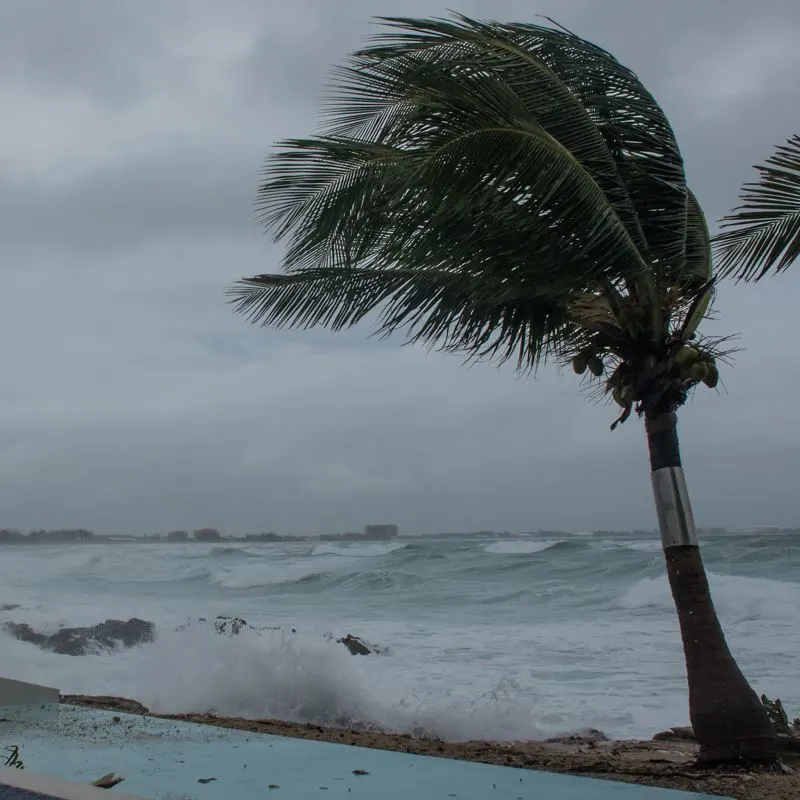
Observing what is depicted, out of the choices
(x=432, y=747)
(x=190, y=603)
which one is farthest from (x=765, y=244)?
(x=190, y=603)

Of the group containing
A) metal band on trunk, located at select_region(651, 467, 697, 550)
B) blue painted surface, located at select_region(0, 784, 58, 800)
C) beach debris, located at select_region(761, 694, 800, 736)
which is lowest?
beach debris, located at select_region(761, 694, 800, 736)

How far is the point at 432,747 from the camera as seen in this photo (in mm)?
6973

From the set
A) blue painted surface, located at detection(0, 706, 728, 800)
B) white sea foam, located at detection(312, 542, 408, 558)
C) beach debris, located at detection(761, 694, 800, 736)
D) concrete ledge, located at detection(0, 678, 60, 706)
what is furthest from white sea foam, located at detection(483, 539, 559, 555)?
blue painted surface, located at detection(0, 706, 728, 800)

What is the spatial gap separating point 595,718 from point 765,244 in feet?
Answer: 24.1

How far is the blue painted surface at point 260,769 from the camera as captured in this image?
16.3ft

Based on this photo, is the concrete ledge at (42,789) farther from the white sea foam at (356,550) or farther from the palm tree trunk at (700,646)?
the white sea foam at (356,550)

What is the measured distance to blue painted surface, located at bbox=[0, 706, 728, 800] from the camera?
497cm

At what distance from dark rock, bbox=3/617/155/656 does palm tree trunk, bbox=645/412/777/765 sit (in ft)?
43.2

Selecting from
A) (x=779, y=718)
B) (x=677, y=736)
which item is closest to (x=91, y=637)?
(x=677, y=736)

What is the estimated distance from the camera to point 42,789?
2975 mm

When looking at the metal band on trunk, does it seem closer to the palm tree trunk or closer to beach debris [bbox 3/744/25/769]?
the palm tree trunk

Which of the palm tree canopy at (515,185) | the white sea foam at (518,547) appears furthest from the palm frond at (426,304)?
the white sea foam at (518,547)

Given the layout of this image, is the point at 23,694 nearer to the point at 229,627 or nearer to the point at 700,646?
the point at 700,646

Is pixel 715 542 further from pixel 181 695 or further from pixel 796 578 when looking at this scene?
pixel 181 695
